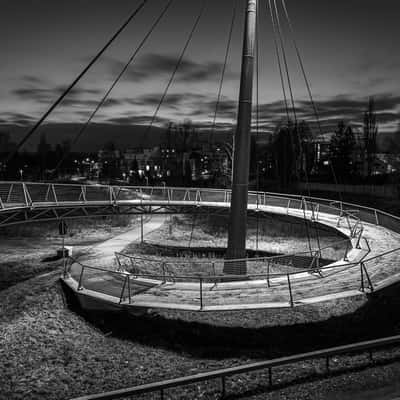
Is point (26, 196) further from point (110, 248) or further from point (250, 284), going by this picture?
point (250, 284)

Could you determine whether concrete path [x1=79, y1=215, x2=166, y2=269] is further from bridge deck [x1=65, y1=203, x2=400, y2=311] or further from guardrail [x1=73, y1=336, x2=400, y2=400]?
guardrail [x1=73, y1=336, x2=400, y2=400]

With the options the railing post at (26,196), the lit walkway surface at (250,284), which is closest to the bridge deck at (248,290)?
the lit walkway surface at (250,284)

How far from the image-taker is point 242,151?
1575 centimetres

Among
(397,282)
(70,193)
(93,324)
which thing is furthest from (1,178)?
(397,282)

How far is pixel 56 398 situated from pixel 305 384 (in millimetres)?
5879

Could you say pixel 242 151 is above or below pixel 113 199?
above

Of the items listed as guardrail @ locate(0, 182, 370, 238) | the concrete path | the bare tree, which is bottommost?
the concrete path

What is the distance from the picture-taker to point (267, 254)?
29.2 m

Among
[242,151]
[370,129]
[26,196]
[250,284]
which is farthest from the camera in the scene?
[370,129]

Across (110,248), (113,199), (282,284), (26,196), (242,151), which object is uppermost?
(242,151)

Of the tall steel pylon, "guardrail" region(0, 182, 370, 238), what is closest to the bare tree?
"guardrail" region(0, 182, 370, 238)

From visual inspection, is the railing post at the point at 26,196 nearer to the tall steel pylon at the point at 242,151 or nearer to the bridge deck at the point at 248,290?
the bridge deck at the point at 248,290

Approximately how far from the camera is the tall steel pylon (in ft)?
50.5

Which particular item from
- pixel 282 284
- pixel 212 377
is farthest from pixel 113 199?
pixel 212 377
